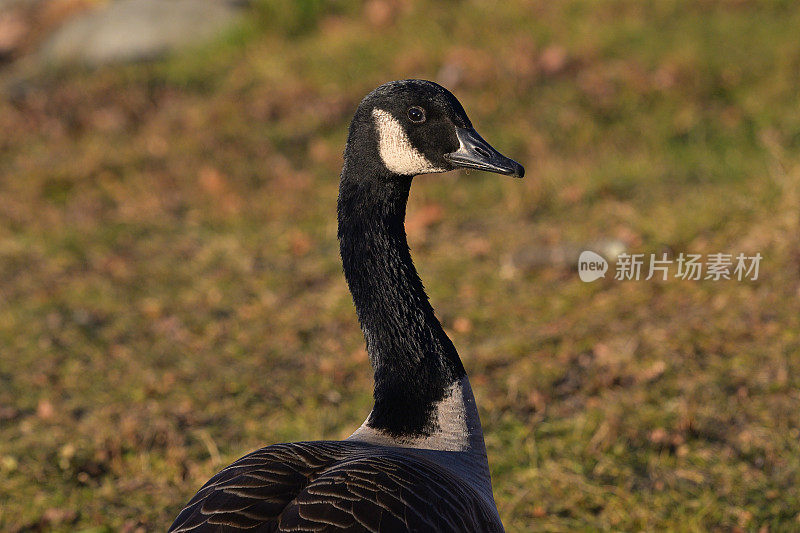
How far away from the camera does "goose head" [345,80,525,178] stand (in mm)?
3402

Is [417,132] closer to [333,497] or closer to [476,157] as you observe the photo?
[476,157]

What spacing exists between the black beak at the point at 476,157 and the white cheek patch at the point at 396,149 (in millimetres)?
122

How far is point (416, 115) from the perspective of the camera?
11.2 feet

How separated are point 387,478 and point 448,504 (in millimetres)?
222

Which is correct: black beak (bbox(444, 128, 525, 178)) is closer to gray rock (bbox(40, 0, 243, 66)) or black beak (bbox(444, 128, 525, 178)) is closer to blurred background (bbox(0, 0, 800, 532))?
blurred background (bbox(0, 0, 800, 532))

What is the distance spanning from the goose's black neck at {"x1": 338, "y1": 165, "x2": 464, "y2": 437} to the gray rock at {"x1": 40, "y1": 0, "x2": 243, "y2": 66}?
11.4 metres

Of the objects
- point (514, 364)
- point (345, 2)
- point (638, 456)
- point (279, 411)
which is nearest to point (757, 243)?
point (514, 364)

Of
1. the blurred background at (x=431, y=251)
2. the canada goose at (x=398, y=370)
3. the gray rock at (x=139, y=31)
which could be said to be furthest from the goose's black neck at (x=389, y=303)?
the gray rock at (x=139, y=31)

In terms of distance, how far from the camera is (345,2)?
560 inches

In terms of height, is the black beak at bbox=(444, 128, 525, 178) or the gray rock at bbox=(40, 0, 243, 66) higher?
the gray rock at bbox=(40, 0, 243, 66)

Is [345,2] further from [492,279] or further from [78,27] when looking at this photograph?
[492,279]

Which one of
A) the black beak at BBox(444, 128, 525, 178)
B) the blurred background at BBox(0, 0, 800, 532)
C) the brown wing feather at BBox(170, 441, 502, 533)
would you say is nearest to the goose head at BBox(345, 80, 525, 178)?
the black beak at BBox(444, 128, 525, 178)

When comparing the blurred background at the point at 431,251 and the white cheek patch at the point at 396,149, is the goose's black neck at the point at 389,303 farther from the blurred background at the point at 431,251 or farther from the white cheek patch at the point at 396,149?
the blurred background at the point at 431,251

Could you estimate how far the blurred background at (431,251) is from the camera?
465 cm
